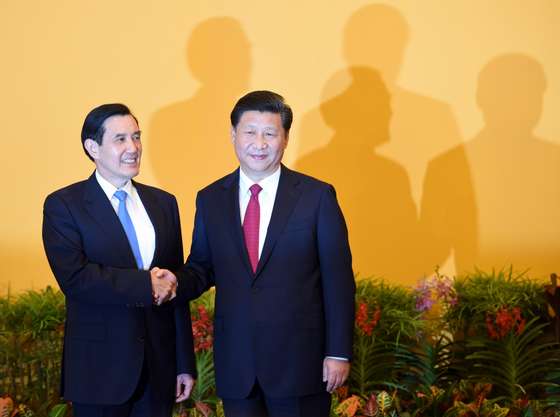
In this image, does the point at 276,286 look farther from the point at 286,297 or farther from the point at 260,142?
the point at 260,142

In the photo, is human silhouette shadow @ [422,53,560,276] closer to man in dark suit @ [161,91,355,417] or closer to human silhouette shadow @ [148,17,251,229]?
human silhouette shadow @ [148,17,251,229]

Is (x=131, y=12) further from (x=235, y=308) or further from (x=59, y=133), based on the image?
(x=235, y=308)

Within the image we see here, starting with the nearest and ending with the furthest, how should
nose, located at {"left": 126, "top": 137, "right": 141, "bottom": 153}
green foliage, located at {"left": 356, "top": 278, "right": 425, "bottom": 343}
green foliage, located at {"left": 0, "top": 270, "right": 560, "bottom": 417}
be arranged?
nose, located at {"left": 126, "top": 137, "right": 141, "bottom": 153}
green foliage, located at {"left": 0, "top": 270, "right": 560, "bottom": 417}
green foliage, located at {"left": 356, "top": 278, "right": 425, "bottom": 343}

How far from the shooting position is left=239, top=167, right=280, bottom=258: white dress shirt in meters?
3.19

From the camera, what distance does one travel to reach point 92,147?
315 centimetres

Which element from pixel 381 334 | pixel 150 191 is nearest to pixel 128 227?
pixel 150 191

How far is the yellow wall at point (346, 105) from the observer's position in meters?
5.36

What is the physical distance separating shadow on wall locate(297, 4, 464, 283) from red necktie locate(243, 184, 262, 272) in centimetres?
232

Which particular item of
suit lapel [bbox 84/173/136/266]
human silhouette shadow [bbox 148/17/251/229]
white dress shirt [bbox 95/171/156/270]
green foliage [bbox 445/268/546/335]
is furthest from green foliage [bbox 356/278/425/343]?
suit lapel [bbox 84/173/136/266]

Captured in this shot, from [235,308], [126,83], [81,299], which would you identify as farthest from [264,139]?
[126,83]

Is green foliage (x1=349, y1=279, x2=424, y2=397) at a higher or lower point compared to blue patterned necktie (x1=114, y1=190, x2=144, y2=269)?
lower

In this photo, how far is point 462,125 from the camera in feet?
18.2

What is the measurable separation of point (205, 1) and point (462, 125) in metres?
1.63

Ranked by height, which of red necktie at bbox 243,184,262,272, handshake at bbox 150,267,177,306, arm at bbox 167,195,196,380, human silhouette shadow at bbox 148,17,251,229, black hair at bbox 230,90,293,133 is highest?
human silhouette shadow at bbox 148,17,251,229
